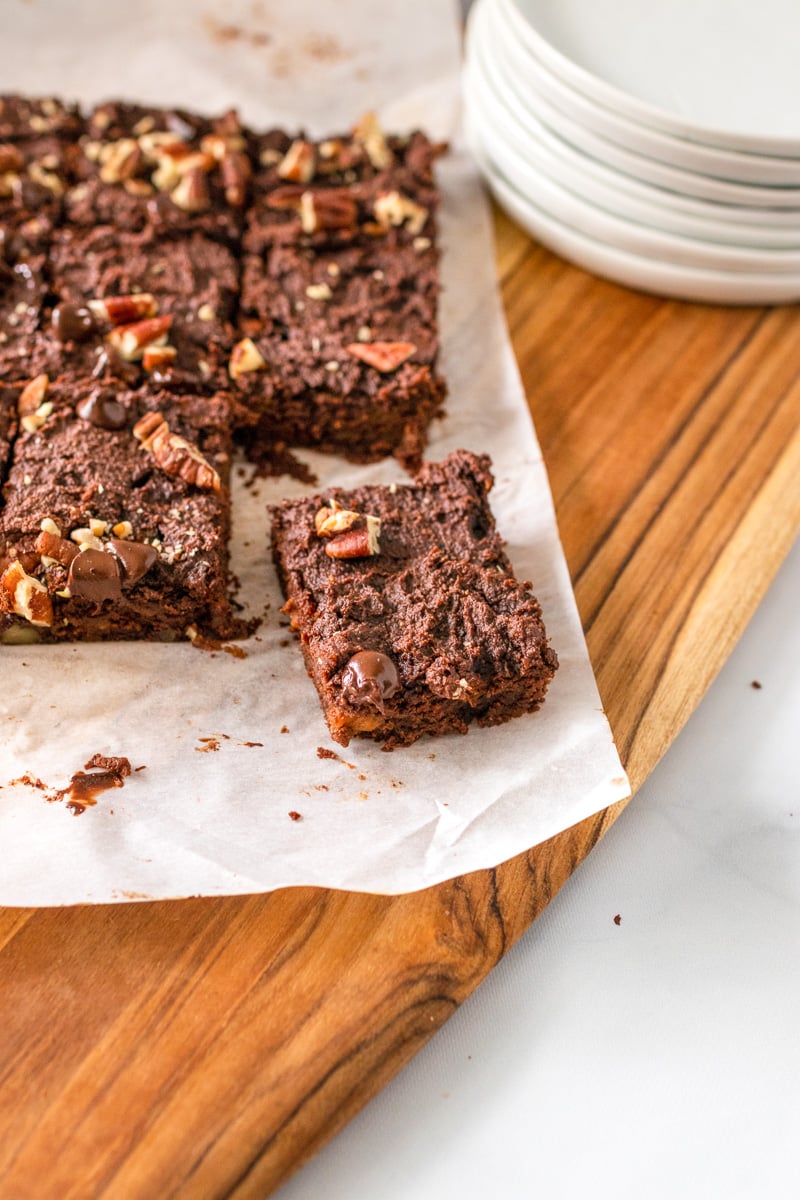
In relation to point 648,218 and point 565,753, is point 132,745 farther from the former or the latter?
point 648,218

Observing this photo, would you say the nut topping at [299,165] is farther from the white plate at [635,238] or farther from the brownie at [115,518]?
the brownie at [115,518]

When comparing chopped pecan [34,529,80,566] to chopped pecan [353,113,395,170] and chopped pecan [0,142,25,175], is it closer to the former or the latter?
chopped pecan [0,142,25,175]

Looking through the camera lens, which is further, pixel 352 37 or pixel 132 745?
pixel 352 37

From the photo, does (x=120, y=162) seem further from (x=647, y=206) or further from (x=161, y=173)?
(x=647, y=206)

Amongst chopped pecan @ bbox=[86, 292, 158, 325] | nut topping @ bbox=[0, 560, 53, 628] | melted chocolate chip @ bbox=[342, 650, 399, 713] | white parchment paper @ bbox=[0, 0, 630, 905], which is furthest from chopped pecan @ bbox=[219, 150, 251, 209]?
melted chocolate chip @ bbox=[342, 650, 399, 713]

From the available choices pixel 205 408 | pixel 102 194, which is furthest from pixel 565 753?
pixel 102 194

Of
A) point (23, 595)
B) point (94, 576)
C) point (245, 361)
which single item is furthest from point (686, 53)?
point (23, 595)
